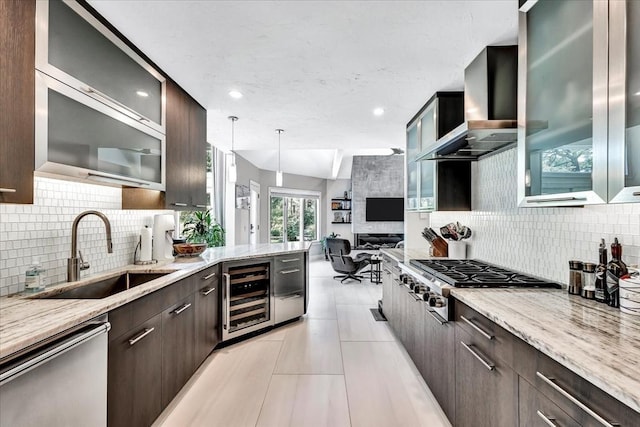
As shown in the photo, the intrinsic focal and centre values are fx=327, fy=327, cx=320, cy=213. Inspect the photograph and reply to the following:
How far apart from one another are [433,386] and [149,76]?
306cm

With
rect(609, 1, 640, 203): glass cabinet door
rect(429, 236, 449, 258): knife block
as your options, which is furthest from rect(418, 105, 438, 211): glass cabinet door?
rect(609, 1, 640, 203): glass cabinet door

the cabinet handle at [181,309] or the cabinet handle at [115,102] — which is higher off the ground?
the cabinet handle at [115,102]

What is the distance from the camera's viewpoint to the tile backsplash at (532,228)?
158cm

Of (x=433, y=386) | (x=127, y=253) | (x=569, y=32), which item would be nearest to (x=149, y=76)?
(x=127, y=253)

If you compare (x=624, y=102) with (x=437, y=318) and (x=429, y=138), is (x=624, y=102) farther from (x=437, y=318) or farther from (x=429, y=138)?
(x=429, y=138)

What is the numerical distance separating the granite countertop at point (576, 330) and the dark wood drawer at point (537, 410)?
18 cm

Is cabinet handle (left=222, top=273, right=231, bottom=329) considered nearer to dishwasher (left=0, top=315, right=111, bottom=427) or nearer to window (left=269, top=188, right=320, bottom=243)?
dishwasher (left=0, top=315, right=111, bottom=427)

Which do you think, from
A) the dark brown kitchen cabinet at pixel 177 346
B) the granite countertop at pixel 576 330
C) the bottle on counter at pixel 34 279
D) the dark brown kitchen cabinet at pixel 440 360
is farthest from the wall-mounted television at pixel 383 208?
the bottle on counter at pixel 34 279

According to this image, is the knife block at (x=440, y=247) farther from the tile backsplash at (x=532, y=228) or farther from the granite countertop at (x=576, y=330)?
the granite countertop at (x=576, y=330)

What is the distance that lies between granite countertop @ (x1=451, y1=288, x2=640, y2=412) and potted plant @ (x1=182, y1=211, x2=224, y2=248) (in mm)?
3945

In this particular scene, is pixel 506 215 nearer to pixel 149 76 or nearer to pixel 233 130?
pixel 149 76

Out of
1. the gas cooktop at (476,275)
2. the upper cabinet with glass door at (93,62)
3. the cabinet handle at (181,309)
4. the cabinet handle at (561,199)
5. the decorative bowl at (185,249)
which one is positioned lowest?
the cabinet handle at (181,309)

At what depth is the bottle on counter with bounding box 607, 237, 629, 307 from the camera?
1.43m

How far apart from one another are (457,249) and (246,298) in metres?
2.25
